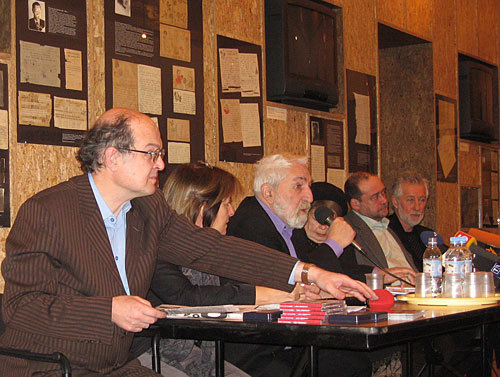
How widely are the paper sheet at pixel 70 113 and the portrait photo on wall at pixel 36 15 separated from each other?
365 millimetres

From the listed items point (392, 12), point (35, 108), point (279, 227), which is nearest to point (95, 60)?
point (35, 108)

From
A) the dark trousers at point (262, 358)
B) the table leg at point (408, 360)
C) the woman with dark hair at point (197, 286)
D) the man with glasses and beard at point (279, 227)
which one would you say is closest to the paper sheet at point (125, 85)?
the woman with dark hair at point (197, 286)

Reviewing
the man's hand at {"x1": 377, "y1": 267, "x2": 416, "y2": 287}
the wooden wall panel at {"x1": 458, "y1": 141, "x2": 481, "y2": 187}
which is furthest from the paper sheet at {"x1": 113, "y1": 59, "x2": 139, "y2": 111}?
the wooden wall panel at {"x1": 458, "y1": 141, "x2": 481, "y2": 187}

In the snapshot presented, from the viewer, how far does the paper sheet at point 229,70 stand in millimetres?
4848

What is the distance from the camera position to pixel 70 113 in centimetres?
383

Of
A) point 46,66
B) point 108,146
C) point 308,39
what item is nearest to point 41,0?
point 46,66

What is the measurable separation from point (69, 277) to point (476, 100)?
21.2 feet

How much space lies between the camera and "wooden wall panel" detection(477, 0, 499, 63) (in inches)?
328

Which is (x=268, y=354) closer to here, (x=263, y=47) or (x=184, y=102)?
(x=184, y=102)

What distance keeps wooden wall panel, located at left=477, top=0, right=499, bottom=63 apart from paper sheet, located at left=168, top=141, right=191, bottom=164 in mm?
4931

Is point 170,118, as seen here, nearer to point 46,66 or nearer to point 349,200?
point 46,66

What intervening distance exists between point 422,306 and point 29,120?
2071 millimetres

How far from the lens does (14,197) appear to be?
11.8 ft

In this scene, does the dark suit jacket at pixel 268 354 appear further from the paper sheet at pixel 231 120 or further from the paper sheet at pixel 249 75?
the paper sheet at pixel 249 75
